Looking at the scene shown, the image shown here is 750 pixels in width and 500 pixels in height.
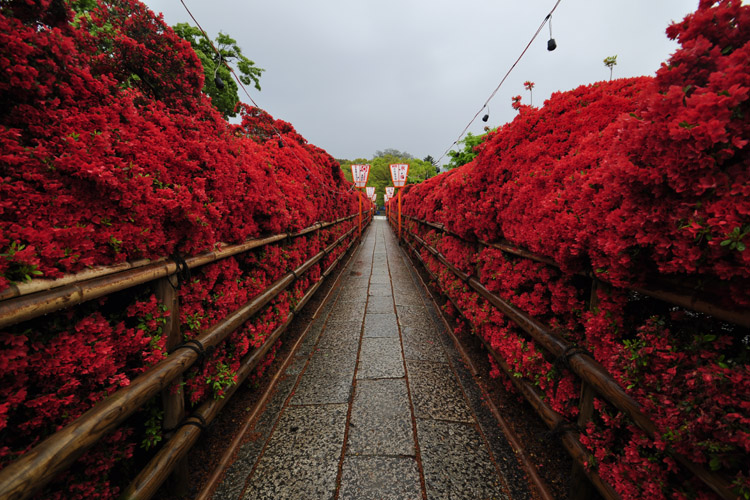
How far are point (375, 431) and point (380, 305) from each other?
2956 mm

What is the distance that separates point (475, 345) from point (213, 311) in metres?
2.98

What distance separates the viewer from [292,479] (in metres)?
1.96

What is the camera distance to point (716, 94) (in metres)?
0.88

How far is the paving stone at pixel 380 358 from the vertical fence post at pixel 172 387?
66.2 inches

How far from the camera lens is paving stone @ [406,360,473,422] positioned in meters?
2.57

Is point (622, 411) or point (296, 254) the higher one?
point (296, 254)

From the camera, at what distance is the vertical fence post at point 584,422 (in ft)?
5.29

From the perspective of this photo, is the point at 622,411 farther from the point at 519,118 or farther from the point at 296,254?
the point at 296,254

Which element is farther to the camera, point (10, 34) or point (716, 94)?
point (10, 34)

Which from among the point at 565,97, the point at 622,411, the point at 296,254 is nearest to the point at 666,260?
the point at 622,411

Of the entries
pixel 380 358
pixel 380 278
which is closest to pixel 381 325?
pixel 380 358

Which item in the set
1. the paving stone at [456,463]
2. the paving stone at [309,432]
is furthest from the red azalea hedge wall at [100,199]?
the paving stone at [456,463]

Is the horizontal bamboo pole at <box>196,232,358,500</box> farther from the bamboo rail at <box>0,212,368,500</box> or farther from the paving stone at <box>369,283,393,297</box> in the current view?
the paving stone at <box>369,283,393,297</box>

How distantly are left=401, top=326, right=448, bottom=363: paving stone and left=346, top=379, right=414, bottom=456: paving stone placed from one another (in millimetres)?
596
